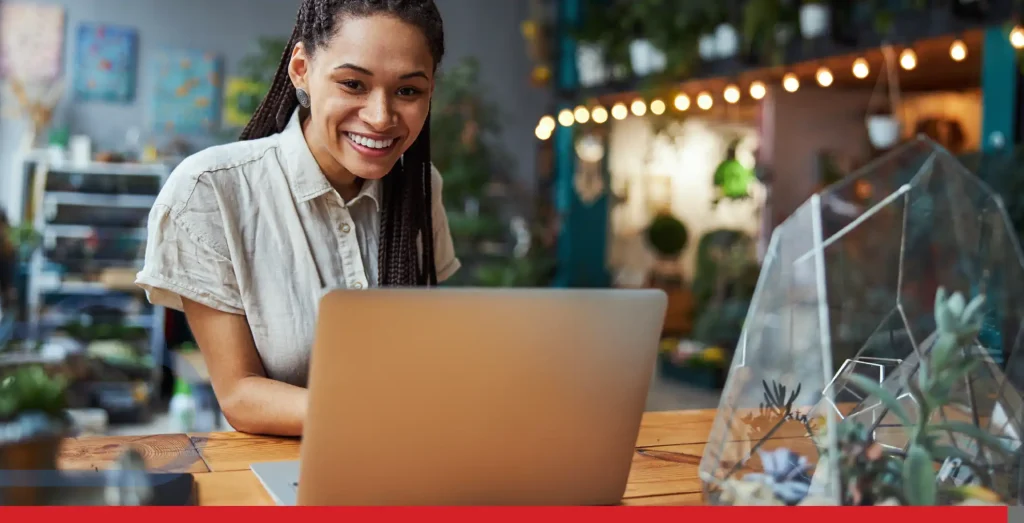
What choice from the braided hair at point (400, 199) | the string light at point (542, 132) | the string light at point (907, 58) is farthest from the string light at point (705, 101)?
the braided hair at point (400, 199)

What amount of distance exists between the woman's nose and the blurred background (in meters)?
4.05

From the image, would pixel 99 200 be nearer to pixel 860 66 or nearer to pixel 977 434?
pixel 860 66

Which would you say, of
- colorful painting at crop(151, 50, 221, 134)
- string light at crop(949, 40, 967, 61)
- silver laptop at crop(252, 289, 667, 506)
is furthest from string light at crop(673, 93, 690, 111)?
silver laptop at crop(252, 289, 667, 506)

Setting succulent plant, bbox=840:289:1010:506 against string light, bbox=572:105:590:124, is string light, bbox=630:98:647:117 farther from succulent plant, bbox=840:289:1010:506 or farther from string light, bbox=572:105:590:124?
succulent plant, bbox=840:289:1010:506

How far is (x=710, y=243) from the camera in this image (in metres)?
8.01

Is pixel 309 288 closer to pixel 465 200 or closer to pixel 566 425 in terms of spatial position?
pixel 566 425

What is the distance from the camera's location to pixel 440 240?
2.02 meters

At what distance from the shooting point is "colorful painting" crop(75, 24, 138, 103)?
7848 mm

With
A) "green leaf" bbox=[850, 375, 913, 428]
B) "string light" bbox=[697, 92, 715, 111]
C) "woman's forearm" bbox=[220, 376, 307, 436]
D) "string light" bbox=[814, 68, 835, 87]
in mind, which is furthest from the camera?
"string light" bbox=[697, 92, 715, 111]

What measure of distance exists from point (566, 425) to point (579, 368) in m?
0.06

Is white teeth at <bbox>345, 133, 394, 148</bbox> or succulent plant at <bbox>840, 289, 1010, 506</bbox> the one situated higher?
white teeth at <bbox>345, 133, 394, 148</bbox>

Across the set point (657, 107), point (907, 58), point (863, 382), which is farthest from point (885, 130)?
point (863, 382)

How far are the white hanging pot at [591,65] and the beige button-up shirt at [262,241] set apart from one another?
6565mm

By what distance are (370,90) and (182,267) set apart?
0.39 meters
